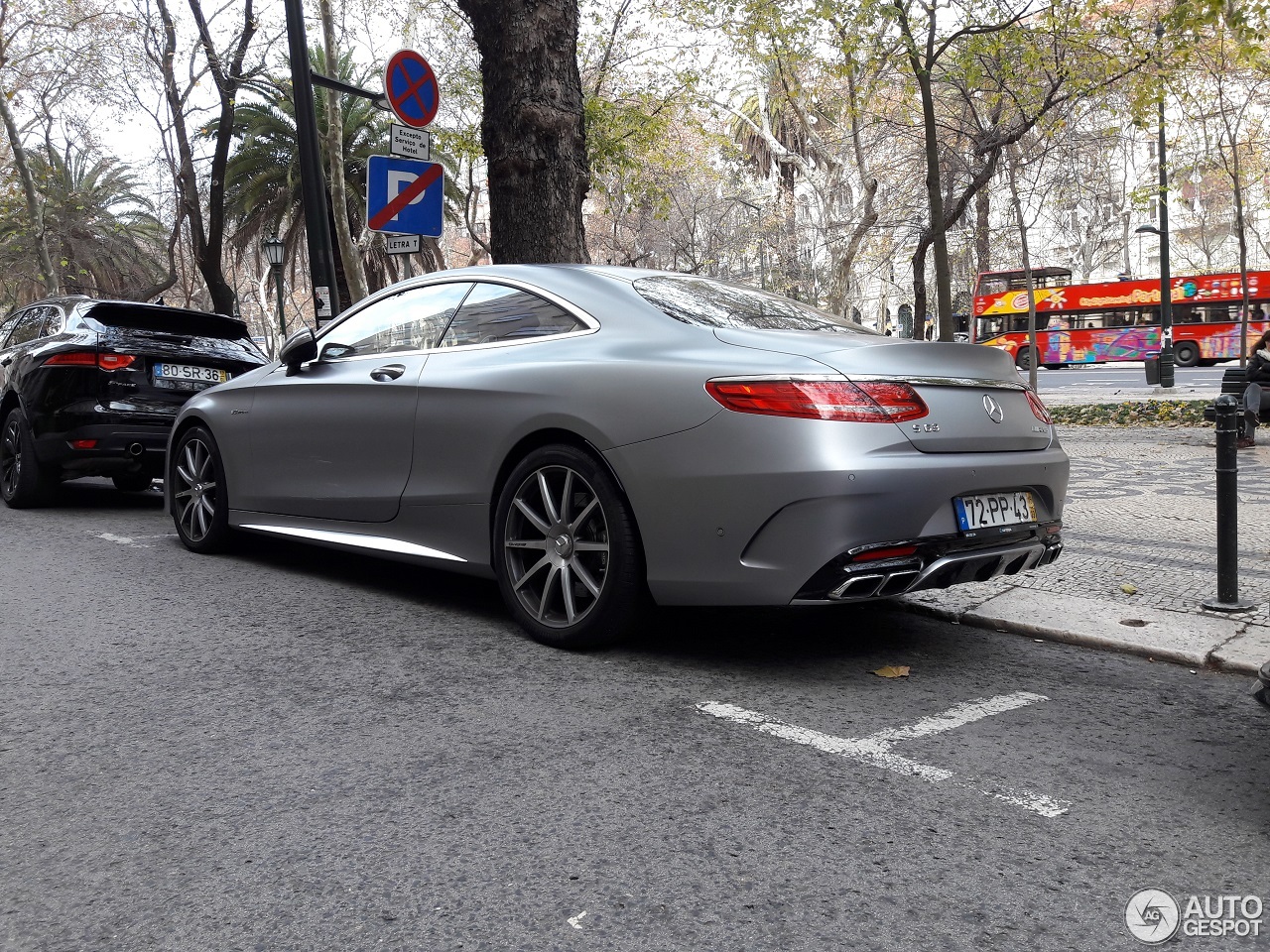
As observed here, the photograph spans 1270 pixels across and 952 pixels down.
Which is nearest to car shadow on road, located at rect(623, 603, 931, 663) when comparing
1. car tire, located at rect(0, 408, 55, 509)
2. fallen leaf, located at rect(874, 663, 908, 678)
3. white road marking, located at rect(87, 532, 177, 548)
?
fallen leaf, located at rect(874, 663, 908, 678)

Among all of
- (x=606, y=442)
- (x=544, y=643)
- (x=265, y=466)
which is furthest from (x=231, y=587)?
(x=606, y=442)

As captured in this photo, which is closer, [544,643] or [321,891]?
[321,891]

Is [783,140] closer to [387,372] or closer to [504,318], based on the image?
[387,372]

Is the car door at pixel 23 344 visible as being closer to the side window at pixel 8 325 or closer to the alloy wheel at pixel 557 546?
the side window at pixel 8 325

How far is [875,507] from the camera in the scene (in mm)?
3533

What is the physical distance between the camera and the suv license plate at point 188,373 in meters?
8.18

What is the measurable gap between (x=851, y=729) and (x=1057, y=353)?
39.6 metres

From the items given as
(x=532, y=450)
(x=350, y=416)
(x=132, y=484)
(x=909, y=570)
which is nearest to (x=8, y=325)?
(x=132, y=484)

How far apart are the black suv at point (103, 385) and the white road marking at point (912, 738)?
234 inches

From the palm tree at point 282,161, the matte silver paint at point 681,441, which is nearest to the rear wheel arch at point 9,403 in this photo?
the matte silver paint at point 681,441

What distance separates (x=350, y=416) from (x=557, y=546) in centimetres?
146

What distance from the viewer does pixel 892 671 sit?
3.94 metres

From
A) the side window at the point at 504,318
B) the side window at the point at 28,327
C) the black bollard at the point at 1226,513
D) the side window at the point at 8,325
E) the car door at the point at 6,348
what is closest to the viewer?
the side window at the point at 504,318

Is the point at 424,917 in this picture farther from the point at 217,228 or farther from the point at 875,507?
the point at 217,228
